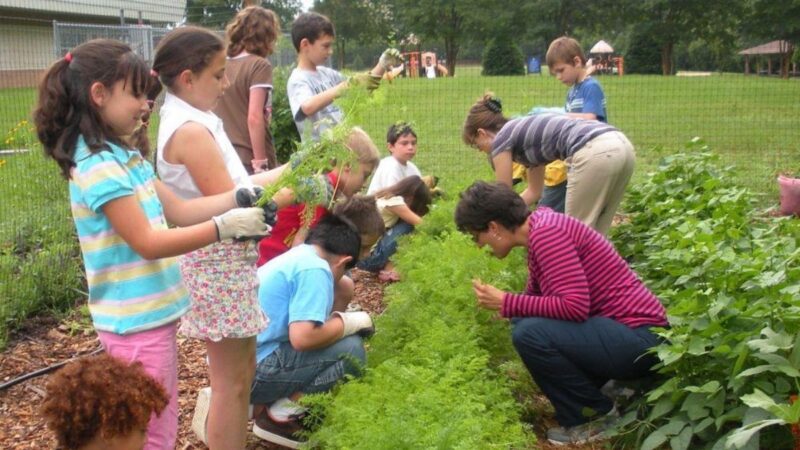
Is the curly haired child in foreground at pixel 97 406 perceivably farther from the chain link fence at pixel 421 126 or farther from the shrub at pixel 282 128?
the shrub at pixel 282 128

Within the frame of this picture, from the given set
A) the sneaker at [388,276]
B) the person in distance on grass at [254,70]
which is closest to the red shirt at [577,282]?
the person in distance on grass at [254,70]

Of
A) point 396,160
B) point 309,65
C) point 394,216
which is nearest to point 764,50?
point 396,160

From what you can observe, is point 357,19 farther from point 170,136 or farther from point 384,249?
point 170,136

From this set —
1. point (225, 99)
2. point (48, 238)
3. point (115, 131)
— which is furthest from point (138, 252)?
point (48, 238)

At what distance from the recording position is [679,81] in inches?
723

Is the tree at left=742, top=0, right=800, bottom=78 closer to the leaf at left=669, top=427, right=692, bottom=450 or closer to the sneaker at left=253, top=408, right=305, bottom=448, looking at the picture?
the leaf at left=669, top=427, right=692, bottom=450

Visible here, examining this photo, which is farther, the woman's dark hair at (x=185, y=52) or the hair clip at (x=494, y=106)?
the hair clip at (x=494, y=106)

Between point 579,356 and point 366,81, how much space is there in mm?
1384

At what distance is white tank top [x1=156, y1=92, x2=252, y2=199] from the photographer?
298 centimetres

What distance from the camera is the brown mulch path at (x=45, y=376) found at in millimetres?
3990

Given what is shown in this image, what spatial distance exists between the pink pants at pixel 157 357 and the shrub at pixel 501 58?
3096cm

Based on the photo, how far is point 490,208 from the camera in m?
3.80

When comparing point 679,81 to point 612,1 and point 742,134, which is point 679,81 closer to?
point 742,134

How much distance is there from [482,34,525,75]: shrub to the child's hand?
29826 mm
